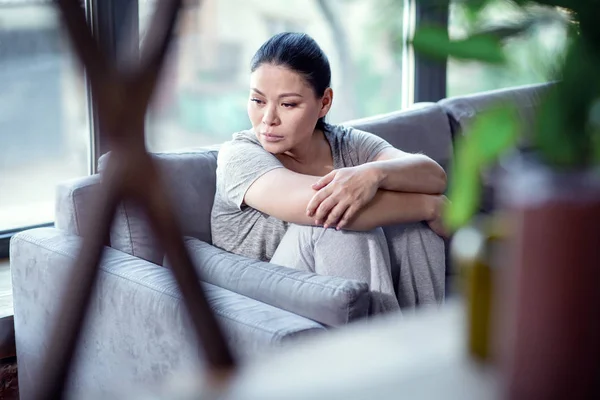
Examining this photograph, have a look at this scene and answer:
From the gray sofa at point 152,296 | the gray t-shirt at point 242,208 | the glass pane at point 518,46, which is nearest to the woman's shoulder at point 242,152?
the gray t-shirt at point 242,208

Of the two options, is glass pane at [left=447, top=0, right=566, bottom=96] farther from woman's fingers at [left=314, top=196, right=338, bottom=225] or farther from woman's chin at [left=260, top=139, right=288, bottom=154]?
woman's chin at [left=260, top=139, right=288, bottom=154]

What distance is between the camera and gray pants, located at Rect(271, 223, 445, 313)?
2.12 meters

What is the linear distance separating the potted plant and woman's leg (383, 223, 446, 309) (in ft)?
5.03

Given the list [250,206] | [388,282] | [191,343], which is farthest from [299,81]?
[191,343]

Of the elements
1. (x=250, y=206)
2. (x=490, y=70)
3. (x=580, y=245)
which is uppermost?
(x=490, y=70)

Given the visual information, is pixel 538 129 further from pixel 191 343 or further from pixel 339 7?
pixel 339 7

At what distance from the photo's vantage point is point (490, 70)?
0.75 meters

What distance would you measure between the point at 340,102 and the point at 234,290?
160 centimetres

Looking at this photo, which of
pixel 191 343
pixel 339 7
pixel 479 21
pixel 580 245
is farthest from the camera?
pixel 339 7

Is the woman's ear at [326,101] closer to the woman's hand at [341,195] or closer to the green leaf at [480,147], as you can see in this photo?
the woman's hand at [341,195]

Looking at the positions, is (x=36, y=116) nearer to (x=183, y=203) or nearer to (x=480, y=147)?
(x=183, y=203)

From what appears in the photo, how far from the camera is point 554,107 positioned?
71 cm

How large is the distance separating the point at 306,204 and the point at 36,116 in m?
1.05

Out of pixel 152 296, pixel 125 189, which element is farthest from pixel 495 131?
Answer: pixel 152 296
